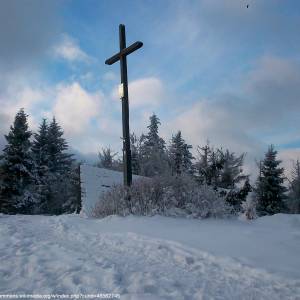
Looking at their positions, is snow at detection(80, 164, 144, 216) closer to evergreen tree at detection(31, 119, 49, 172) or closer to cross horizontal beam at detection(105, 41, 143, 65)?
cross horizontal beam at detection(105, 41, 143, 65)

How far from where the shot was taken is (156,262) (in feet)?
15.1

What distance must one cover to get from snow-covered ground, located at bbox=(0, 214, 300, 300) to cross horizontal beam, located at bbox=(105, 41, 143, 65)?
19.6 ft

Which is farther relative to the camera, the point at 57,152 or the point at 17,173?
the point at 57,152

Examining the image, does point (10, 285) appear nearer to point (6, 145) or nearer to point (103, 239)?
point (103, 239)

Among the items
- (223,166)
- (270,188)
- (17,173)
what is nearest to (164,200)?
Answer: (223,166)

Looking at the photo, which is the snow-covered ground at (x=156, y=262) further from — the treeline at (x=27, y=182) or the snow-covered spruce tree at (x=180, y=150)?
the snow-covered spruce tree at (x=180, y=150)

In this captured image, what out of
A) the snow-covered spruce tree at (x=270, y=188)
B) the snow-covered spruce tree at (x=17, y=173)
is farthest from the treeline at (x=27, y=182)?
the snow-covered spruce tree at (x=270, y=188)

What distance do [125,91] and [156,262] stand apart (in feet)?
23.4

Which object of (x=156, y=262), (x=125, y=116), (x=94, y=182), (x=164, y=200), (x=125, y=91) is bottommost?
(x=156, y=262)

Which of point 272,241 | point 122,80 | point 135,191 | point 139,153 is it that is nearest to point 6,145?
point 139,153

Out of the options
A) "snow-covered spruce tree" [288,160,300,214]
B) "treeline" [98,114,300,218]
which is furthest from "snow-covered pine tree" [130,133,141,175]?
"snow-covered spruce tree" [288,160,300,214]

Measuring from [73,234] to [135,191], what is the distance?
2.66 metres

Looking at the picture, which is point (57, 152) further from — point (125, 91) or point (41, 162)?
point (125, 91)

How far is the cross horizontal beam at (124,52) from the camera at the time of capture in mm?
10615
